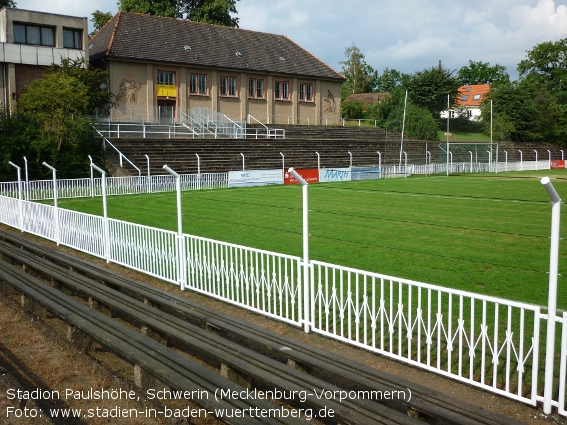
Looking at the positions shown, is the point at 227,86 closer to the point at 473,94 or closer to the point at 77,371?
the point at 77,371

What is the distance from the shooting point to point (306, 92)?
55.2 m

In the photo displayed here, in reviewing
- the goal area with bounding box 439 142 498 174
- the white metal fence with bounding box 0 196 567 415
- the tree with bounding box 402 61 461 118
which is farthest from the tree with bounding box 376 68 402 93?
the white metal fence with bounding box 0 196 567 415

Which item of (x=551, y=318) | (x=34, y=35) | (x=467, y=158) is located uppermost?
A: (x=34, y=35)

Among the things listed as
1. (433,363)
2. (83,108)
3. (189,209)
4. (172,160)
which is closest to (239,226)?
(189,209)

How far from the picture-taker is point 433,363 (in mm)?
6480

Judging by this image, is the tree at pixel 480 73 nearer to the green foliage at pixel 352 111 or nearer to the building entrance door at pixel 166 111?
the green foliage at pixel 352 111

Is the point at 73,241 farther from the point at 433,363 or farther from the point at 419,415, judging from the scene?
the point at 419,415

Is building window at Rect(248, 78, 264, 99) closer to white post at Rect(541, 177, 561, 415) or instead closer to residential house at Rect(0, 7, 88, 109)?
residential house at Rect(0, 7, 88, 109)

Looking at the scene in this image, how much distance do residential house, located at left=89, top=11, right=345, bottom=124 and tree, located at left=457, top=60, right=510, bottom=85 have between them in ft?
183

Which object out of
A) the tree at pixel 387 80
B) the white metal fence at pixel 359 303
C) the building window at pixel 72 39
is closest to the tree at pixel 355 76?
the tree at pixel 387 80

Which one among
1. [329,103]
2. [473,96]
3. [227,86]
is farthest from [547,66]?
[227,86]

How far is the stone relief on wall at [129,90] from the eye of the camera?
4353 cm

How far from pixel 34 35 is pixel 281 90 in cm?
2217

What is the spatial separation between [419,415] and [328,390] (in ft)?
2.61
